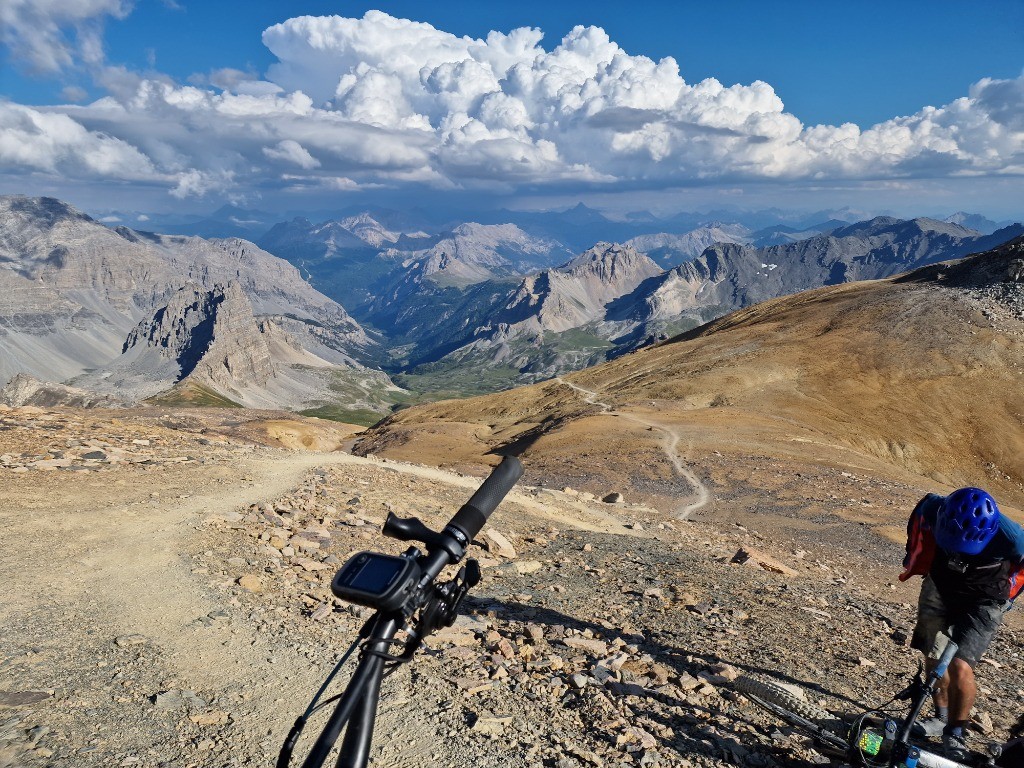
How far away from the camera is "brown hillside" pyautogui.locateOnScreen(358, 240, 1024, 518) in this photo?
138 feet

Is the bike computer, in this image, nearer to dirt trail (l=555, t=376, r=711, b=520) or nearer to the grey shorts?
the grey shorts

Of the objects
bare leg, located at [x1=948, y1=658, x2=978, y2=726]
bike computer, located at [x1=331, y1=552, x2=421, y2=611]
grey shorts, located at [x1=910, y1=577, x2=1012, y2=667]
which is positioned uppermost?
bike computer, located at [x1=331, y1=552, x2=421, y2=611]

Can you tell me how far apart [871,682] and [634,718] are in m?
4.89

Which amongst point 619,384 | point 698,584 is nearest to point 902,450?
point 619,384

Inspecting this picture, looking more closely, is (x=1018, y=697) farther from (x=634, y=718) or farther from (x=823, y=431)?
(x=823, y=431)

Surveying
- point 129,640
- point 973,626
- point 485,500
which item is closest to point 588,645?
point 973,626

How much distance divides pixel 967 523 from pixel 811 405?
52.1 metres

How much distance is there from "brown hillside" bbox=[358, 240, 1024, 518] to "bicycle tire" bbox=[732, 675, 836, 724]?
1034 inches

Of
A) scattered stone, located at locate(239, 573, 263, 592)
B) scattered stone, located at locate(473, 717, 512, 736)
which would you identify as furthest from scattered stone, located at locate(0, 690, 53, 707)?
scattered stone, located at locate(473, 717, 512, 736)

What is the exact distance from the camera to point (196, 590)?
11242mm

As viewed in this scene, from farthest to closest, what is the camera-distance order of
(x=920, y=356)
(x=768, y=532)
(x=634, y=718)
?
(x=920, y=356)
(x=768, y=532)
(x=634, y=718)

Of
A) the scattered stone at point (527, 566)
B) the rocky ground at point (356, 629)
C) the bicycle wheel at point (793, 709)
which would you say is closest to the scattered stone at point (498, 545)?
the rocky ground at point (356, 629)

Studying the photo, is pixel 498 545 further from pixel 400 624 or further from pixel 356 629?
pixel 400 624

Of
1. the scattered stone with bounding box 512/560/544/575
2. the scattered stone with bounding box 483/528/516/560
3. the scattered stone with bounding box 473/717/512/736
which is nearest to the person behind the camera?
the scattered stone with bounding box 473/717/512/736
